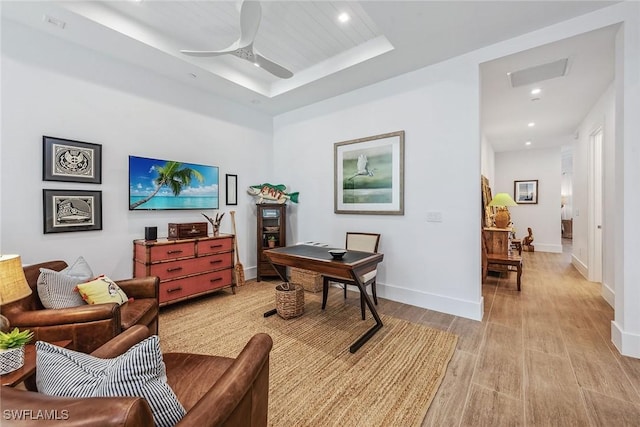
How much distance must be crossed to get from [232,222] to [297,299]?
1.93m

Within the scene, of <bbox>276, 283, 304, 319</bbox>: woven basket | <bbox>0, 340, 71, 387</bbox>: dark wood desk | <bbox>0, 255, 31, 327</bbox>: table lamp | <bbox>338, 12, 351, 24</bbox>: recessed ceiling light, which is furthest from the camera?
<bbox>276, 283, 304, 319</bbox>: woven basket

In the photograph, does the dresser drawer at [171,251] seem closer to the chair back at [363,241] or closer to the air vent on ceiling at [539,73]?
the chair back at [363,241]

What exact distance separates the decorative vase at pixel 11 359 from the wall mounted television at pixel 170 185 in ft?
7.52

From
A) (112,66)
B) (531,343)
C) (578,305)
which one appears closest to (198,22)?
(112,66)

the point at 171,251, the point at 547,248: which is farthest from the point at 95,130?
the point at 547,248

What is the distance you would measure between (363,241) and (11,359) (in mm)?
3054

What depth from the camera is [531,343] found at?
2443 mm

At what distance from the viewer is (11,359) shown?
125 centimetres

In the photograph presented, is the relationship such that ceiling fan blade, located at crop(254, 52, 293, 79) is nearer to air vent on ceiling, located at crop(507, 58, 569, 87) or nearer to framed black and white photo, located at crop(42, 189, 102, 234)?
framed black and white photo, located at crop(42, 189, 102, 234)

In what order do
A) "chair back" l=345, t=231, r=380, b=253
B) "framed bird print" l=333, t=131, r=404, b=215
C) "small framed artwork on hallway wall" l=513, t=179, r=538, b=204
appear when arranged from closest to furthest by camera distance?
"chair back" l=345, t=231, r=380, b=253, "framed bird print" l=333, t=131, r=404, b=215, "small framed artwork on hallway wall" l=513, t=179, r=538, b=204

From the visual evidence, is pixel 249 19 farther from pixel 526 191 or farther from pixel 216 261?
pixel 526 191

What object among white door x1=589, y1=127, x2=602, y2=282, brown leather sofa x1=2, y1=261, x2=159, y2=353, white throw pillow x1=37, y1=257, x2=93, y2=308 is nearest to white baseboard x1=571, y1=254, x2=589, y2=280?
white door x1=589, y1=127, x2=602, y2=282

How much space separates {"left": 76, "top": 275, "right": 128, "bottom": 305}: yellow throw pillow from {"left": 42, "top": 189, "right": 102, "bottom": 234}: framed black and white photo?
1055 mm

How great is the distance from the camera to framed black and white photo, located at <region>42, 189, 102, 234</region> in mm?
2688
